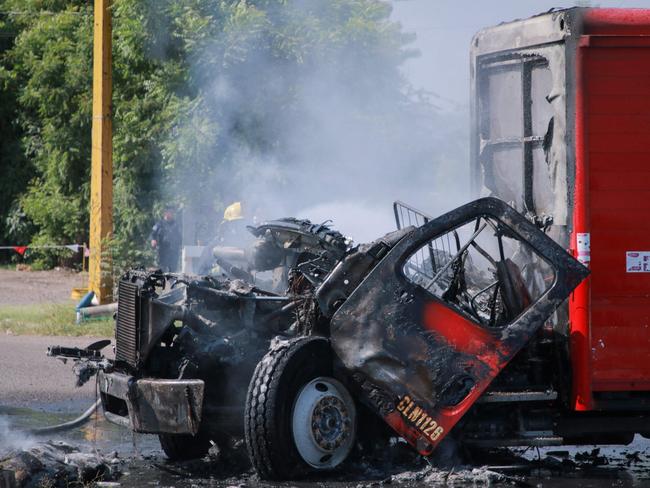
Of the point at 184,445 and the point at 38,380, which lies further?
the point at 38,380

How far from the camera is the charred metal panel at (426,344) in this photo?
635 cm

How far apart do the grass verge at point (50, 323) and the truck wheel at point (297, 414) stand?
24.6 ft

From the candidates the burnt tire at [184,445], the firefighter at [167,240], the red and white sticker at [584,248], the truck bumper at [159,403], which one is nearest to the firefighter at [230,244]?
the burnt tire at [184,445]

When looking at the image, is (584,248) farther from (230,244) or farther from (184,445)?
(230,244)

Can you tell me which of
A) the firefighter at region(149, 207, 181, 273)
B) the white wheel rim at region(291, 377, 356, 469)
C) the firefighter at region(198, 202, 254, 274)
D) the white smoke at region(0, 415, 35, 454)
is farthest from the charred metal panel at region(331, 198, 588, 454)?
the firefighter at region(149, 207, 181, 273)

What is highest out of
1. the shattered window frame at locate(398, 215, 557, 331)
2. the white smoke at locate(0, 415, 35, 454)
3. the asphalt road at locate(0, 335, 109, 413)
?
the shattered window frame at locate(398, 215, 557, 331)

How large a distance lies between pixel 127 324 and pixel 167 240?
462 inches

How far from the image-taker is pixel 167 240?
61.6ft

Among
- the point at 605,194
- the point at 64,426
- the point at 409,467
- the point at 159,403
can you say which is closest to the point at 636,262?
the point at 605,194

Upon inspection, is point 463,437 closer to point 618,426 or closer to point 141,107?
point 618,426

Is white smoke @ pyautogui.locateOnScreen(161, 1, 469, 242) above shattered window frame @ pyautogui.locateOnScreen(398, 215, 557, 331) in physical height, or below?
above

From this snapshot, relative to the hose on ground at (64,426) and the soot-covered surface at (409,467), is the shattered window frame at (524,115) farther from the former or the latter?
the hose on ground at (64,426)

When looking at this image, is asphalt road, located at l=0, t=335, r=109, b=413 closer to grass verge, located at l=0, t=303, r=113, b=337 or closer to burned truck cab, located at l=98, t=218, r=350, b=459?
grass verge, located at l=0, t=303, r=113, b=337

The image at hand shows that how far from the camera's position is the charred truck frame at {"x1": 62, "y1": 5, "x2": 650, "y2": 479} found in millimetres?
6379
